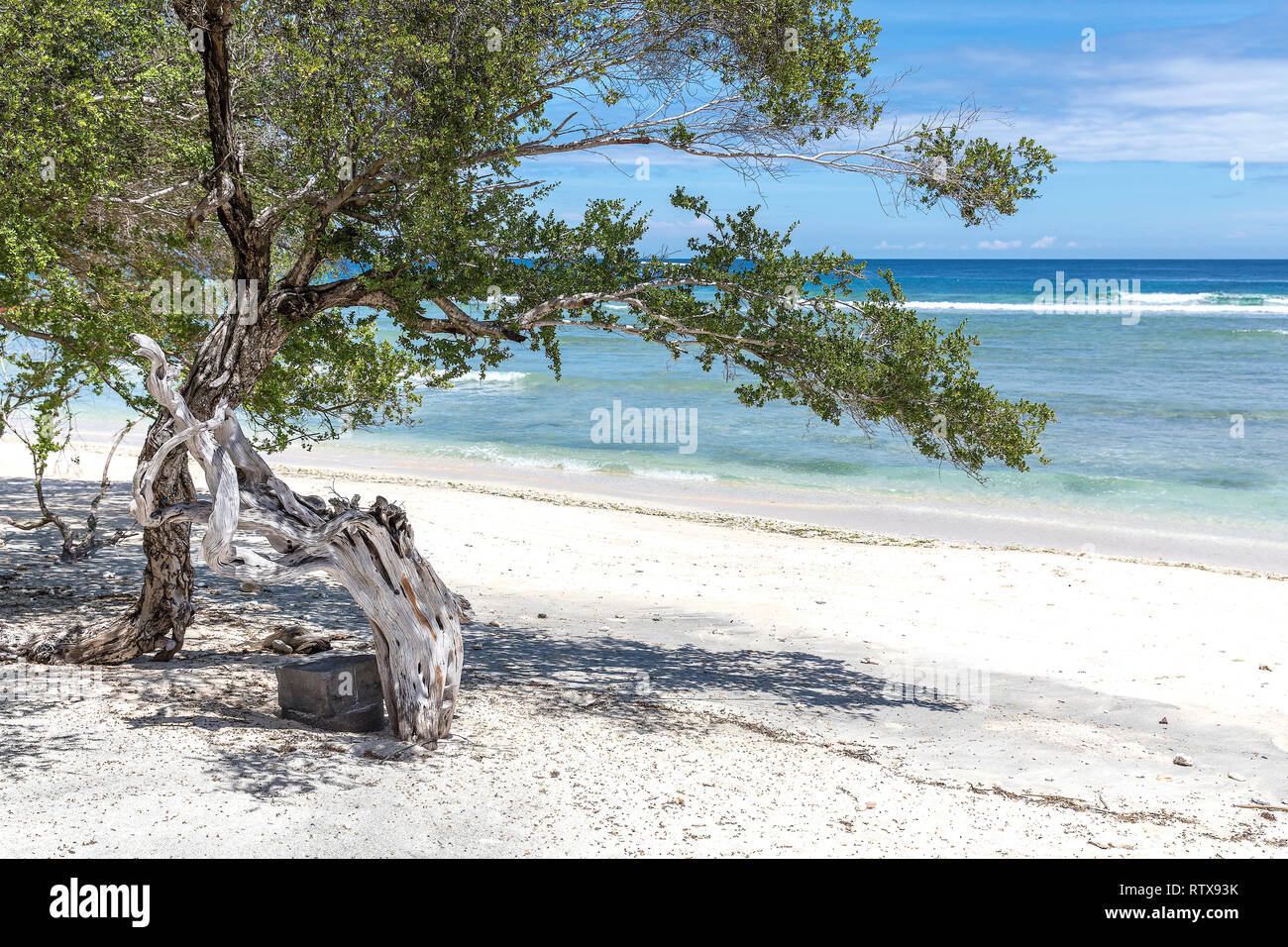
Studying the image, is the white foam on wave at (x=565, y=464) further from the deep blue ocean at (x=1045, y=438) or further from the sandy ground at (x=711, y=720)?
the sandy ground at (x=711, y=720)

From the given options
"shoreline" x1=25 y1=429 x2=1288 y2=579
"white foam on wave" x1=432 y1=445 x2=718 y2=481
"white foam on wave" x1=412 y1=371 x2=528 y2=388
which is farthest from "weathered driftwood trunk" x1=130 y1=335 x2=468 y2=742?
"white foam on wave" x1=412 y1=371 x2=528 y2=388

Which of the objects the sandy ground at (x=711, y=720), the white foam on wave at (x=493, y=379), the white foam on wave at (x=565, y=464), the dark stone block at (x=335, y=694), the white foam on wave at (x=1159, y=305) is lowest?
the sandy ground at (x=711, y=720)

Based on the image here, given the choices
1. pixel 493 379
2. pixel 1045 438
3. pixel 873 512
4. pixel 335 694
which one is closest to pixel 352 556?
pixel 335 694

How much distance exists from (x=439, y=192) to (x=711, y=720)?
4.20 metres

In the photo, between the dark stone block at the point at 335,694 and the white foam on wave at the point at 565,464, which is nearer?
the dark stone block at the point at 335,694

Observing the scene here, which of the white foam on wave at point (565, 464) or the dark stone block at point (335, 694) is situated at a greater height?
the white foam on wave at point (565, 464)

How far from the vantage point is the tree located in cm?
688

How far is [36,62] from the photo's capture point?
7.45m

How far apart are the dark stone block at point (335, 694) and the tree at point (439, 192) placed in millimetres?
1515

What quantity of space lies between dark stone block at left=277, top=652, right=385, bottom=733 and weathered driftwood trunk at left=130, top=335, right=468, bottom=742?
0.39m

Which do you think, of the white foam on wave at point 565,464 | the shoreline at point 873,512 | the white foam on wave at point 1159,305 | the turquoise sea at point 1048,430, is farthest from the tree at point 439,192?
the white foam on wave at point 1159,305

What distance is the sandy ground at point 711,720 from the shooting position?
5.52m

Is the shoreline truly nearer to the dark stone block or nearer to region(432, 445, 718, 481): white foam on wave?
region(432, 445, 718, 481): white foam on wave

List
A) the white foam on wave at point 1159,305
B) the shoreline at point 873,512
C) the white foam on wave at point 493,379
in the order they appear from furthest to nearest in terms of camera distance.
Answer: the white foam on wave at point 1159,305 → the white foam on wave at point 493,379 → the shoreline at point 873,512
